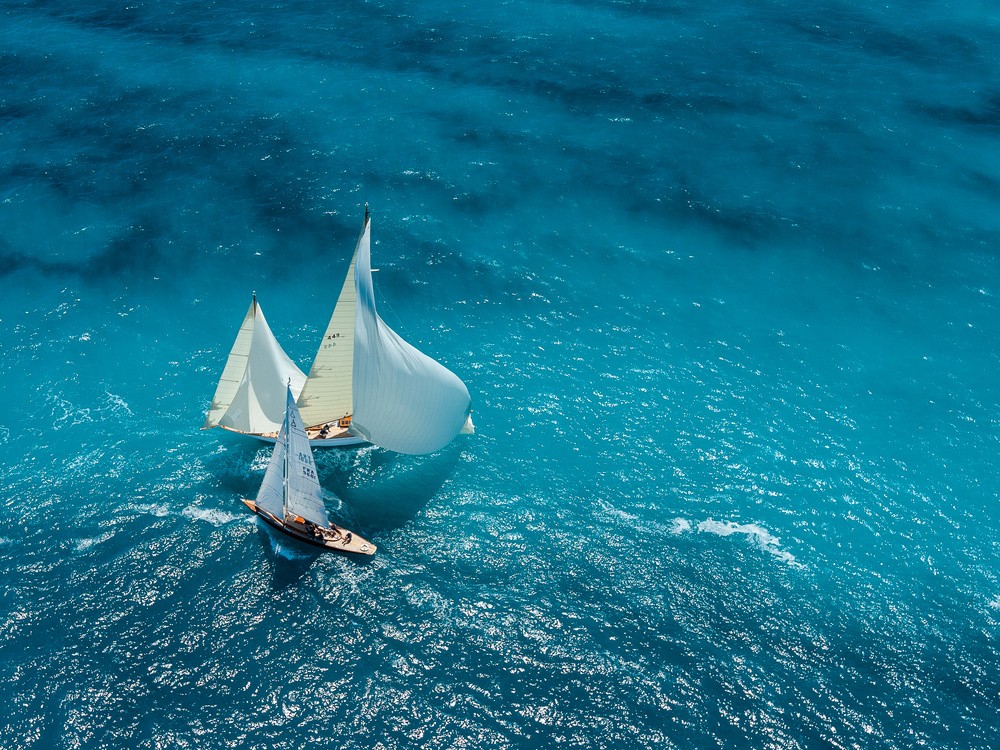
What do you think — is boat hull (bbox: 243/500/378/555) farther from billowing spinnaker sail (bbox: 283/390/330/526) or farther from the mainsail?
billowing spinnaker sail (bbox: 283/390/330/526)

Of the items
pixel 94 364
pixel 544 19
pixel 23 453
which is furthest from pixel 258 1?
pixel 23 453

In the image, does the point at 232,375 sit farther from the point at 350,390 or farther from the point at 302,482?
the point at 302,482

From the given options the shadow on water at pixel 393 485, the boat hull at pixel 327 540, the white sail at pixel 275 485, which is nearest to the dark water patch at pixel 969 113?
the shadow on water at pixel 393 485

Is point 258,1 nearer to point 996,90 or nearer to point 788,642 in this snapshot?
point 996,90

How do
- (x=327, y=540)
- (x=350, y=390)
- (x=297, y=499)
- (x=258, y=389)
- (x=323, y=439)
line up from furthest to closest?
(x=350, y=390), (x=258, y=389), (x=323, y=439), (x=327, y=540), (x=297, y=499)

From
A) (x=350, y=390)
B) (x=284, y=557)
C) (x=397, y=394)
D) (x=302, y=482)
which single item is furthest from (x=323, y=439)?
(x=284, y=557)

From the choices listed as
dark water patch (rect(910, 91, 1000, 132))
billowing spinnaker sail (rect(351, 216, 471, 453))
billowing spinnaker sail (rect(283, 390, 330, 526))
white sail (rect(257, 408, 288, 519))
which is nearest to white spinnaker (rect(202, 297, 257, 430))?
white sail (rect(257, 408, 288, 519))

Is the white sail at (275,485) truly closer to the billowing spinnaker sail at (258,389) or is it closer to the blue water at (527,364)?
the blue water at (527,364)
